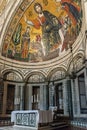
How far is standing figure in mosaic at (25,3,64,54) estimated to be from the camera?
1418 centimetres

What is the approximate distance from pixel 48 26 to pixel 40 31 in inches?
37.4

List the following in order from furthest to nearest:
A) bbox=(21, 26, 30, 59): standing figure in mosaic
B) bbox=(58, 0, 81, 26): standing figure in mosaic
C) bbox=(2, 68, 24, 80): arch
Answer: bbox=(21, 26, 30, 59): standing figure in mosaic, bbox=(2, 68, 24, 80): arch, bbox=(58, 0, 81, 26): standing figure in mosaic

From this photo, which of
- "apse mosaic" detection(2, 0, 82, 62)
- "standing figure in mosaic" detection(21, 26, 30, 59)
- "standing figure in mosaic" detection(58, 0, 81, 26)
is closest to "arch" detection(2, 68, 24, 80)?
"apse mosaic" detection(2, 0, 82, 62)

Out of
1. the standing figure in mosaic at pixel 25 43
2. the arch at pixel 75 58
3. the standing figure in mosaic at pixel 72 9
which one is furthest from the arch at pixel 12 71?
the standing figure in mosaic at pixel 72 9

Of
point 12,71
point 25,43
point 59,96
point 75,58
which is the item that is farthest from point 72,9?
point 12,71

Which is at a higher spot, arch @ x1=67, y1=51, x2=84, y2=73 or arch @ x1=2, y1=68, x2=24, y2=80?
arch @ x1=67, y1=51, x2=84, y2=73

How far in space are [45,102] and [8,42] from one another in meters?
6.24

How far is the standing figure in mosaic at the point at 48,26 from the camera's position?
14.2 metres

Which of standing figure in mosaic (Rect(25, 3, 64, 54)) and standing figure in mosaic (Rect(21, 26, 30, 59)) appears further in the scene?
standing figure in mosaic (Rect(21, 26, 30, 59))

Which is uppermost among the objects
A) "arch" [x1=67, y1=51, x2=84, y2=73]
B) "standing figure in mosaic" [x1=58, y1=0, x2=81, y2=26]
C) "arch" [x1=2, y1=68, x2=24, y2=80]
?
"standing figure in mosaic" [x1=58, y1=0, x2=81, y2=26]

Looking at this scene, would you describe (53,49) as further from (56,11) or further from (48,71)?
(56,11)

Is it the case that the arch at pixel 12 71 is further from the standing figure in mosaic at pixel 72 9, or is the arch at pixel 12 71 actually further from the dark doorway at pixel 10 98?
the standing figure in mosaic at pixel 72 9

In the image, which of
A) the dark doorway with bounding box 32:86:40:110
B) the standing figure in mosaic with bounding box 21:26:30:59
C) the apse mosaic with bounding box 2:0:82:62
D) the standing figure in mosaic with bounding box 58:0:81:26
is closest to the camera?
the standing figure in mosaic with bounding box 58:0:81:26

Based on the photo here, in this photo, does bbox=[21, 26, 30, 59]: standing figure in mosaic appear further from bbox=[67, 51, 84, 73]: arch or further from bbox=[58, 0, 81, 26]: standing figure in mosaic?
bbox=[67, 51, 84, 73]: arch
